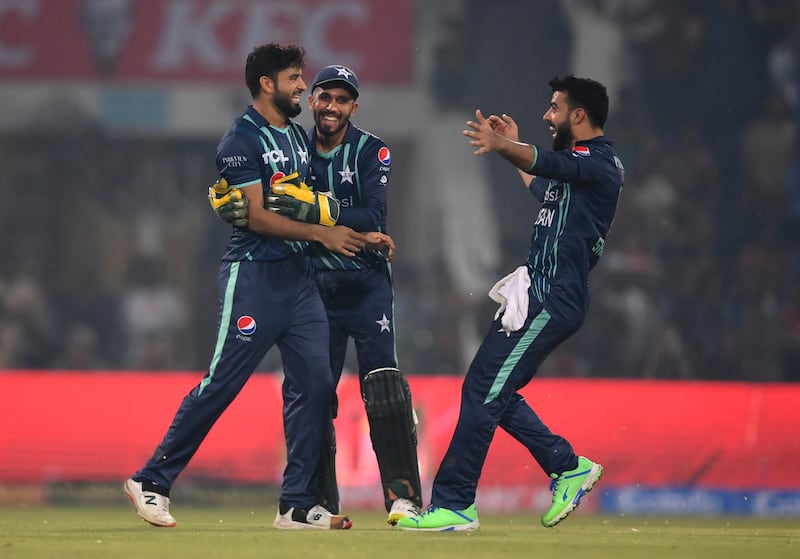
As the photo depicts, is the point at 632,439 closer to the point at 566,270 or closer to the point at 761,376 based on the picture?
the point at 761,376

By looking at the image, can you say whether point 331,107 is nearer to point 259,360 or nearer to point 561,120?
point 561,120

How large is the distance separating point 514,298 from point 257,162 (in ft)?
3.99

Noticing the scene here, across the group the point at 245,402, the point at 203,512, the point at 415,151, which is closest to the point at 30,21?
the point at 415,151

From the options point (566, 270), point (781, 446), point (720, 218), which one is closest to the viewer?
point (566, 270)

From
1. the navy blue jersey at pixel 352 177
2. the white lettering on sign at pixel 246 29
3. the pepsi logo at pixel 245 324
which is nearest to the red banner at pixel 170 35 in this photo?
the white lettering on sign at pixel 246 29

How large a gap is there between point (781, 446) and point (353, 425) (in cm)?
273

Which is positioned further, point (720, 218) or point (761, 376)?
point (720, 218)

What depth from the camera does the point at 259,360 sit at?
233 inches

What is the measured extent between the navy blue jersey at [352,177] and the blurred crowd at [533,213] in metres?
4.54

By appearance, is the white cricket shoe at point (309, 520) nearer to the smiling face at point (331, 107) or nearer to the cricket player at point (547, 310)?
the cricket player at point (547, 310)

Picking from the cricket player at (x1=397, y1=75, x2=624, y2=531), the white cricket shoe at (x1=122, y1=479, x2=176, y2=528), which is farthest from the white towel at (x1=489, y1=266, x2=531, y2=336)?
the white cricket shoe at (x1=122, y1=479, x2=176, y2=528)

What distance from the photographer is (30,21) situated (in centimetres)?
1179

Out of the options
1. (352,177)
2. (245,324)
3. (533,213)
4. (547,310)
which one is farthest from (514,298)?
(533,213)

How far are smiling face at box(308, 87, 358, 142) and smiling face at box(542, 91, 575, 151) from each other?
866 millimetres
